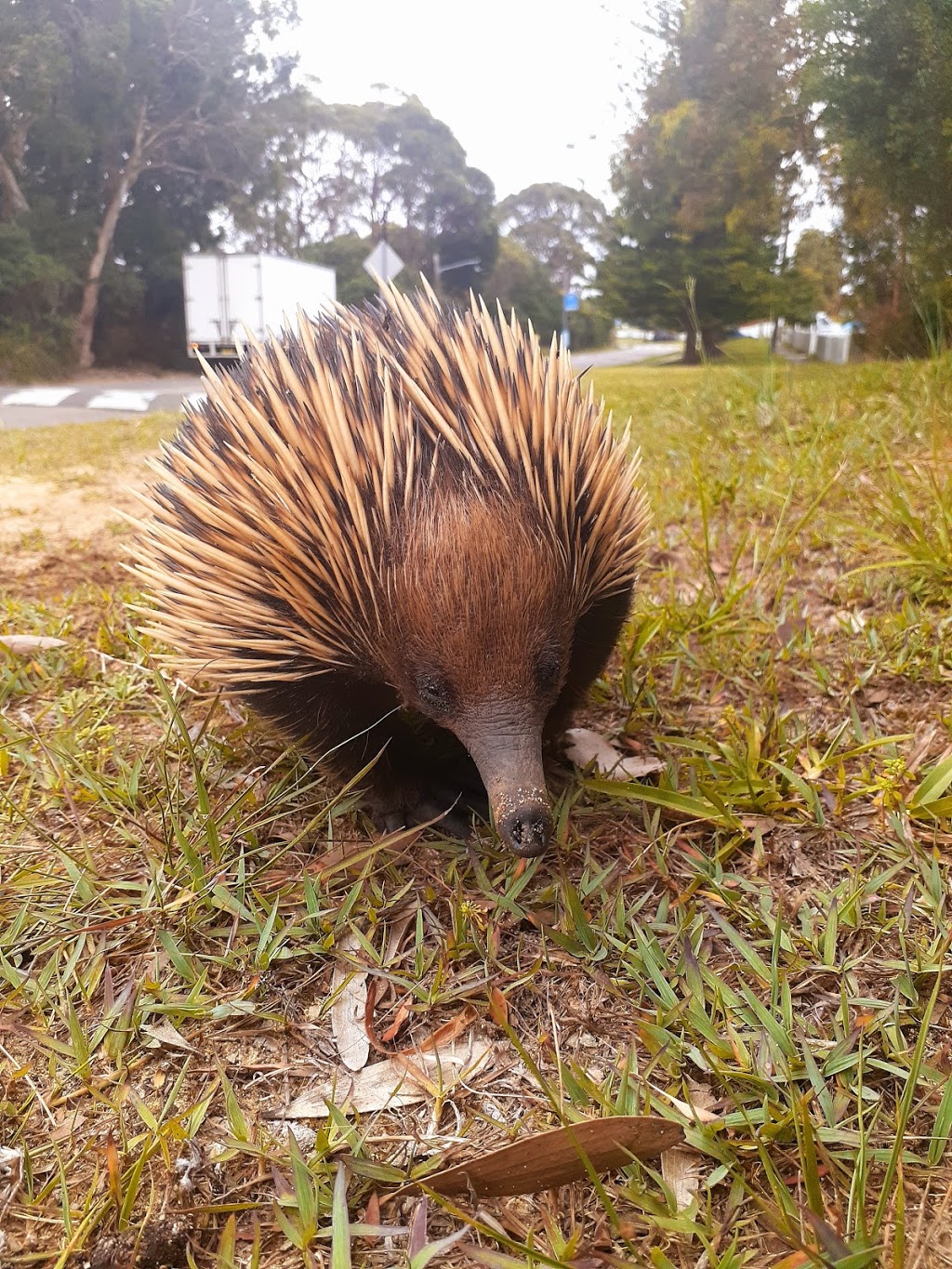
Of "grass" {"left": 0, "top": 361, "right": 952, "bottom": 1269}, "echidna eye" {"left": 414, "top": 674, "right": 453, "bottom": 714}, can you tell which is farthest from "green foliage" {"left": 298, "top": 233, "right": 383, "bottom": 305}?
"echidna eye" {"left": 414, "top": 674, "right": 453, "bottom": 714}

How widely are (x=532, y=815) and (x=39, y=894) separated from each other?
31.4 inches

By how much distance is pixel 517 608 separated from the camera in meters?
1.20

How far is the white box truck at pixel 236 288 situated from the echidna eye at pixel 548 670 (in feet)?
7.59

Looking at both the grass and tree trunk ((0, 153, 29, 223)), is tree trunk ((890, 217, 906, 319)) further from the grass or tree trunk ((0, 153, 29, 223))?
tree trunk ((0, 153, 29, 223))

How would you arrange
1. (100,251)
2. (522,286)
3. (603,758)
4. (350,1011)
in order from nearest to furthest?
(350,1011) < (603,758) < (522,286) < (100,251)

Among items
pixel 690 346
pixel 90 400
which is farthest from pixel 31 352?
pixel 690 346

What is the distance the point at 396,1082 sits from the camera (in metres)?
1.05

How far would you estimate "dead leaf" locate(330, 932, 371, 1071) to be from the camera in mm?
1097

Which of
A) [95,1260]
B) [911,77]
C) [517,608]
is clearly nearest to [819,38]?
[911,77]

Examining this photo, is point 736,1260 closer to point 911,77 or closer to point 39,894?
point 39,894

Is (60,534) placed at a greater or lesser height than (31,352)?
lesser

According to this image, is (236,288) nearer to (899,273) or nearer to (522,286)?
(522,286)

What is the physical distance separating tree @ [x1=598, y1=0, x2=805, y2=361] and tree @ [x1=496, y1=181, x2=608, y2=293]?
87 millimetres

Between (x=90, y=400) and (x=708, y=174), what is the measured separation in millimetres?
4443
